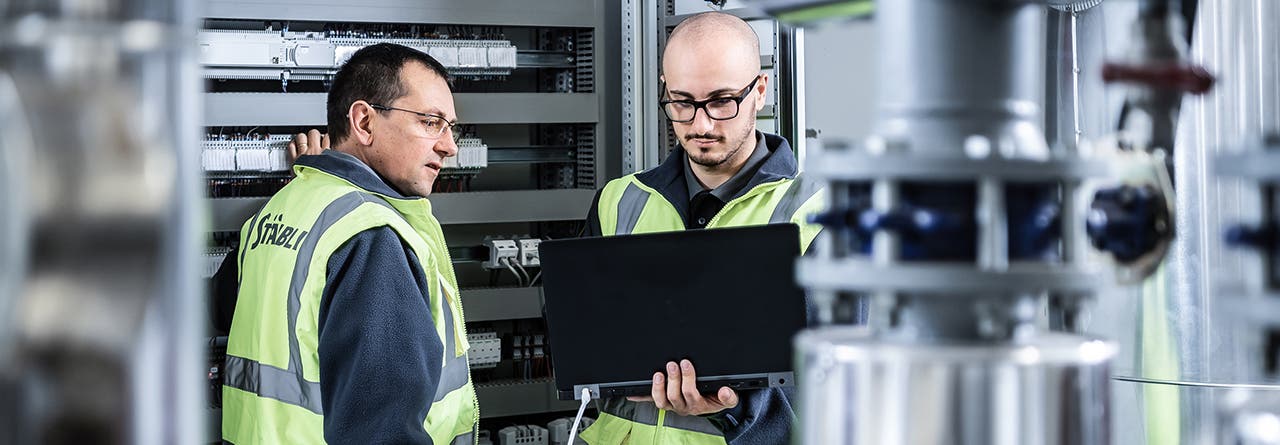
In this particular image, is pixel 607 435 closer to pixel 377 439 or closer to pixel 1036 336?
pixel 377 439

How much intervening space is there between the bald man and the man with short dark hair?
43cm

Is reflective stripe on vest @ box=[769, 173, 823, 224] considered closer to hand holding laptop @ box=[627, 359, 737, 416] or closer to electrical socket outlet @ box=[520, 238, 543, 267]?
hand holding laptop @ box=[627, 359, 737, 416]

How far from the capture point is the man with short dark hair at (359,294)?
7.97 feet

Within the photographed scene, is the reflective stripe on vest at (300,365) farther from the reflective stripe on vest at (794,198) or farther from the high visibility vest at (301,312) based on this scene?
the reflective stripe on vest at (794,198)

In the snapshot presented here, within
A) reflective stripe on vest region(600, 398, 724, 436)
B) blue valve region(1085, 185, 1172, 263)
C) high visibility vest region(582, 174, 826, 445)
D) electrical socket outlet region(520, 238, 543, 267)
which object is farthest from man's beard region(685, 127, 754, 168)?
blue valve region(1085, 185, 1172, 263)

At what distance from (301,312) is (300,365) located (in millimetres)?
136

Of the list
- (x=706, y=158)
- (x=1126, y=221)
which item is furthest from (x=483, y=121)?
(x=1126, y=221)

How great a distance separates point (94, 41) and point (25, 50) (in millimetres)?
24

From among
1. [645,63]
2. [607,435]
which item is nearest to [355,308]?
[607,435]

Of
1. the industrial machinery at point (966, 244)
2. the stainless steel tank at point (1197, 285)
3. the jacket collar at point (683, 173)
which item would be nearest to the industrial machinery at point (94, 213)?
the industrial machinery at point (966, 244)

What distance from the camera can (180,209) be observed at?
1.61 ft

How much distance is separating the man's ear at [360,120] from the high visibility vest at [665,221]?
1.96 feet

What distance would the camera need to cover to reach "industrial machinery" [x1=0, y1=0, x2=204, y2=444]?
18.1 inches

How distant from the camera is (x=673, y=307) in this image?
2211 millimetres
